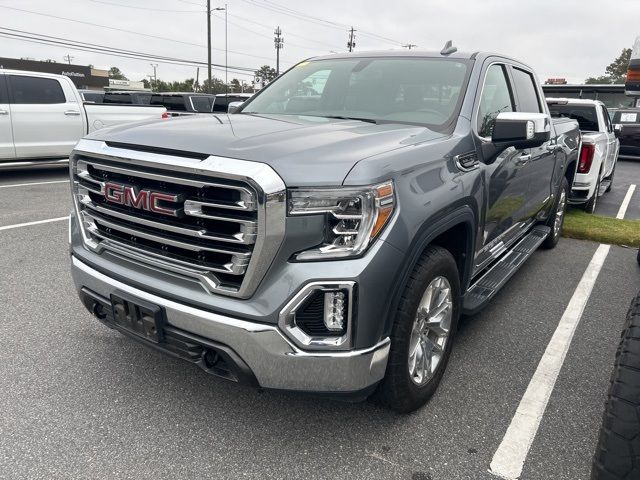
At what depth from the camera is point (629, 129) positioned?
53.6 feet

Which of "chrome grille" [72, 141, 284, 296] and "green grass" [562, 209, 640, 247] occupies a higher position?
"chrome grille" [72, 141, 284, 296]

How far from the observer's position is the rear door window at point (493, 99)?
317cm

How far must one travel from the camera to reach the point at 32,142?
9.09m

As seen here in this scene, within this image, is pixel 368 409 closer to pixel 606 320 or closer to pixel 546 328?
pixel 546 328

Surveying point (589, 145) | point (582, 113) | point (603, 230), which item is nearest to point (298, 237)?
point (603, 230)

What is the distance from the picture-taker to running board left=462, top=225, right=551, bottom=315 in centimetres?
313

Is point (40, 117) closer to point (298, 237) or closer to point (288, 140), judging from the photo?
point (288, 140)

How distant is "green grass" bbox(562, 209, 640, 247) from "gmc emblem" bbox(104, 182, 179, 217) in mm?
5739

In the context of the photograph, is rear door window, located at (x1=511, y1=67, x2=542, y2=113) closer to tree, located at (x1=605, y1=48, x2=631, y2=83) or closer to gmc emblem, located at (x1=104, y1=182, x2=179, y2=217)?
gmc emblem, located at (x1=104, y1=182, x2=179, y2=217)

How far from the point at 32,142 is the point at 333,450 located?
29.0 feet

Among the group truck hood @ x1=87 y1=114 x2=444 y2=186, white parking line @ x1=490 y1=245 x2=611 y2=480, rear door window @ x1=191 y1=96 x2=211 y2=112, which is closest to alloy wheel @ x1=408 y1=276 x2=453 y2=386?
white parking line @ x1=490 y1=245 x2=611 y2=480

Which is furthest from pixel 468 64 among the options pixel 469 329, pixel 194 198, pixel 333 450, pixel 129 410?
pixel 129 410

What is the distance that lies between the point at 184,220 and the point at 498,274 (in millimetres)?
2397

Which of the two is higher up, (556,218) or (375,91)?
(375,91)
